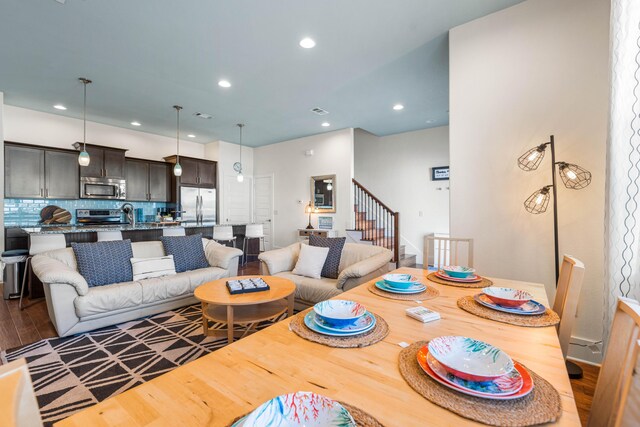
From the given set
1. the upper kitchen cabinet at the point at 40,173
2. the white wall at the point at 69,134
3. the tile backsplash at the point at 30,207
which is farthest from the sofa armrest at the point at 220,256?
the white wall at the point at 69,134

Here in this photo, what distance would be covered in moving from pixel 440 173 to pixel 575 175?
4.05 m

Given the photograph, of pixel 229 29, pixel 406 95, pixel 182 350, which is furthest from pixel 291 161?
pixel 182 350

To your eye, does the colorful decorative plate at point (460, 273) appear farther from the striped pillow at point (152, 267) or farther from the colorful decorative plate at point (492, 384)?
the striped pillow at point (152, 267)

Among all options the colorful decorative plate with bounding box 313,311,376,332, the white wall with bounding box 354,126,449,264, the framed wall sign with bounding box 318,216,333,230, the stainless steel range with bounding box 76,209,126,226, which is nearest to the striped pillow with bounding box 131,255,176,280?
the colorful decorative plate with bounding box 313,311,376,332

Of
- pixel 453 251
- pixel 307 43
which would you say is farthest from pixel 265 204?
pixel 453 251

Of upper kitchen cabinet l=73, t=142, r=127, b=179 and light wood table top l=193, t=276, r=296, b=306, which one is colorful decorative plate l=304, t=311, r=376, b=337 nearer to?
light wood table top l=193, t=276, r=296, b=306

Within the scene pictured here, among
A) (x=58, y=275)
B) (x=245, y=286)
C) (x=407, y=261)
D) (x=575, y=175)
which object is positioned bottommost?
(x=407, y=261)

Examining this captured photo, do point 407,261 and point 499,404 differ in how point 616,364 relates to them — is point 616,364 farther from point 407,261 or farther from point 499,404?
point 407,261

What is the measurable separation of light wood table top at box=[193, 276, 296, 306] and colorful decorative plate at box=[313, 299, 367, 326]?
53.9 inches

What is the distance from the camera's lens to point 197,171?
23.0 feet

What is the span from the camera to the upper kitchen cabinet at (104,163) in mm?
5527

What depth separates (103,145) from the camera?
5.98 m

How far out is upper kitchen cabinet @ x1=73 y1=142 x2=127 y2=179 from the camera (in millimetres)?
5527

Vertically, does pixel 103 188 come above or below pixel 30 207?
above
